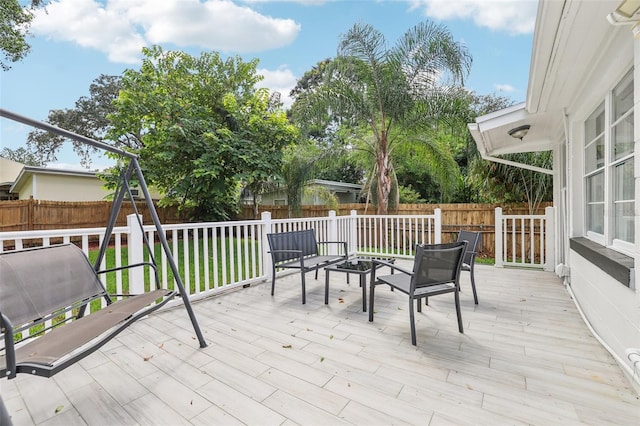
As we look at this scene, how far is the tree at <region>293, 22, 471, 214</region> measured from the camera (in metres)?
6.67

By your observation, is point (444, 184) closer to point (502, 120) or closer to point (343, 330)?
point (502, 120)

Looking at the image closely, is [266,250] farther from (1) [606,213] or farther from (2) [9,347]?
(1) [606,213]

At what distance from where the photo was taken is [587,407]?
169cm

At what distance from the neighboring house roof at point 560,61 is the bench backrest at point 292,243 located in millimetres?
2907

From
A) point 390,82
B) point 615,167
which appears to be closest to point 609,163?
point 615,167

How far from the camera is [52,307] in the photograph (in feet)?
6.53

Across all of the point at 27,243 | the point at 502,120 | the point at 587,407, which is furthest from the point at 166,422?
the point at 27,243

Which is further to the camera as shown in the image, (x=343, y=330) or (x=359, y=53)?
(x=359, y=53)

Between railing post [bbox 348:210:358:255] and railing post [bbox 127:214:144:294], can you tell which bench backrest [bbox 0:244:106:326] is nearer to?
railing post [bbox 127:214:144:294]

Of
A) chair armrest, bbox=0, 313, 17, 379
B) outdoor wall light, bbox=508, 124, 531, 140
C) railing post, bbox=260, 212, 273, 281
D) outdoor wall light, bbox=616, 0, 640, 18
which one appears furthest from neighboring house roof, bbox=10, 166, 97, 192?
outdoor wall light, bbox=616, 0, 640, 18

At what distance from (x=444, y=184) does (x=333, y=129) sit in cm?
803

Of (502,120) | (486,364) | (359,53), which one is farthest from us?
(359,53)

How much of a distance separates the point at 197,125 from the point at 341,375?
8.96 meters

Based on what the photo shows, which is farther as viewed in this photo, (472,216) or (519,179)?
(472,216)
